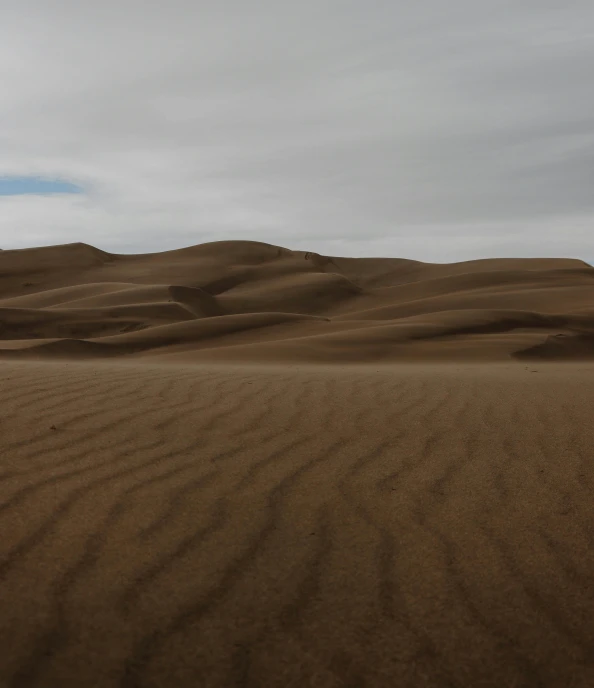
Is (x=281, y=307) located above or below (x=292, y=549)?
above

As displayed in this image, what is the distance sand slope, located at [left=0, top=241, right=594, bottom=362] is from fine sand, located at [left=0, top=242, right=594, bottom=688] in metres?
5.84

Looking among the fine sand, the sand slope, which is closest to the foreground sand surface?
the fine sand

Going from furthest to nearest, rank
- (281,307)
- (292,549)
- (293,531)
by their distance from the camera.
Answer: (281,307), (293,531), (292,549)

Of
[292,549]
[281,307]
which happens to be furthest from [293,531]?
[281,307]

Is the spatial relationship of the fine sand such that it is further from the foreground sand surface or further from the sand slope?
the sand slope

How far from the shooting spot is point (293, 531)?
9.61 ft

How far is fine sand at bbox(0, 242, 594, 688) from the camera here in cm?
211

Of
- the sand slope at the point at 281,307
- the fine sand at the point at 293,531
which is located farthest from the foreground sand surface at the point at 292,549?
the sand slope at the point at 281,307

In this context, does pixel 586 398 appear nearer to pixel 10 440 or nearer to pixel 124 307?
pixel 10 440

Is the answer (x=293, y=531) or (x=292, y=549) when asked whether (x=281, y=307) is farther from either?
(x=292, y=549)

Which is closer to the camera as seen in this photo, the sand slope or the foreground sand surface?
the foreground sand surface

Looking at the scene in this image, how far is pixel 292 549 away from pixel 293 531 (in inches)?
6.3

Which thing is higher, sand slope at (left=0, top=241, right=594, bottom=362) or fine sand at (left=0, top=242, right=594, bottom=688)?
sand slope at (left=0, top=241, right=594, bottom=362)

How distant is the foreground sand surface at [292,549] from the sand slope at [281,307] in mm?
7029
